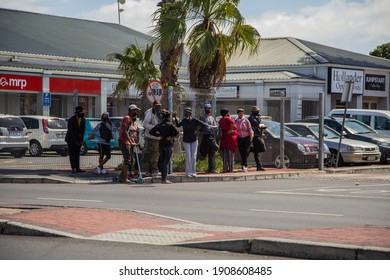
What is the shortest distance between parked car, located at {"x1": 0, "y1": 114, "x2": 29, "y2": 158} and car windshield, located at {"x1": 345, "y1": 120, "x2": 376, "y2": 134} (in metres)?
12.5

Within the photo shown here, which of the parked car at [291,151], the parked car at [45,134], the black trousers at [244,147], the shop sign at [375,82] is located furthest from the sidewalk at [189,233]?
the shop sign at [375,82]

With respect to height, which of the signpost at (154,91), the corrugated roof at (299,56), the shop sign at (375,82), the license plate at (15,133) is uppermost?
the corrugated roof at (299,56)

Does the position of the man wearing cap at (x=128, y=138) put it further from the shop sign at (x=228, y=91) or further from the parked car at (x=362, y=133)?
the shop sign at (x=228, y=91)

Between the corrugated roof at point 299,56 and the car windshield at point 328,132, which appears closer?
the car windshield at point 328,132

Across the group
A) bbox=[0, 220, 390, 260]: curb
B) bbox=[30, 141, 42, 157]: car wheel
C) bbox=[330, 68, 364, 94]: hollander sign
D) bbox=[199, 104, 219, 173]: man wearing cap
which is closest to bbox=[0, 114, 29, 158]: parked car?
bbox=[30, 141, 42, 157]: car wheel

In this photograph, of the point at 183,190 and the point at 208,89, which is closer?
the point at 183,190

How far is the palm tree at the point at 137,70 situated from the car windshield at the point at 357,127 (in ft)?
24.0

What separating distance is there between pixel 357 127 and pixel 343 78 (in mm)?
20853

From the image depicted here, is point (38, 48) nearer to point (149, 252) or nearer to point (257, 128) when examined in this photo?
point (257, 128)

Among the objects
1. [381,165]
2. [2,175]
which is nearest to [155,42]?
[2,175]

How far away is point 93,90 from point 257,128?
23611 mm

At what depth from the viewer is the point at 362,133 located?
3000 centimetres

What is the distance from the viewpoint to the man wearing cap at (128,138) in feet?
68.7

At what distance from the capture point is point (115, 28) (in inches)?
2420
